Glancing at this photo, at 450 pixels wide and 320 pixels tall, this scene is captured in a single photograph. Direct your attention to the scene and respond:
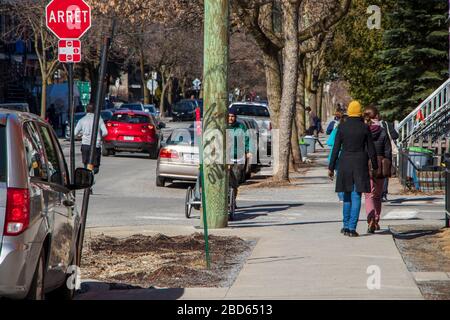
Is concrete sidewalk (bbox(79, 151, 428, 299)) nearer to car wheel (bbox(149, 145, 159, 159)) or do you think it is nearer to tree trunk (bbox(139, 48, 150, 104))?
car wheel (bbox(149, 145, 159, 159))

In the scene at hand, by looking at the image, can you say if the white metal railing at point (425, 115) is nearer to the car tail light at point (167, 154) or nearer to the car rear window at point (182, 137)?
the car rear window at point (182, 137)

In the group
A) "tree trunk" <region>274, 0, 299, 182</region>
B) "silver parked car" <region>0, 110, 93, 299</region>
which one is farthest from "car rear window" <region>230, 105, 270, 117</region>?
"silver parked car" <region>0, 110, 93, 299</region>

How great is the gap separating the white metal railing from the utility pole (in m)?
14.0

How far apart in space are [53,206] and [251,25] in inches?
838

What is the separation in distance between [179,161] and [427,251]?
12439 millimetres

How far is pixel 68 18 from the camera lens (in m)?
19.4

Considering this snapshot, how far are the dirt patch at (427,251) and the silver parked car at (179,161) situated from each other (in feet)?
30.8

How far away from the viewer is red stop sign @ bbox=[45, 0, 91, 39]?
17750 millimetres

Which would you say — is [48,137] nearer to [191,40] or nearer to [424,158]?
[424,158]

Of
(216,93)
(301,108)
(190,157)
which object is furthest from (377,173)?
(301,108)

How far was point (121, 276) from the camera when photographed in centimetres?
1158

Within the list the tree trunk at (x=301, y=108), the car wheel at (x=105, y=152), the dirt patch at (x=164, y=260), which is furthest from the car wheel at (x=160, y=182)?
the tree trunk at (x=301, y=108)

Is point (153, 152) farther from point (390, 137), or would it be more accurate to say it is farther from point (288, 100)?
point (390, 137)

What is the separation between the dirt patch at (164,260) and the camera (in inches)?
444
